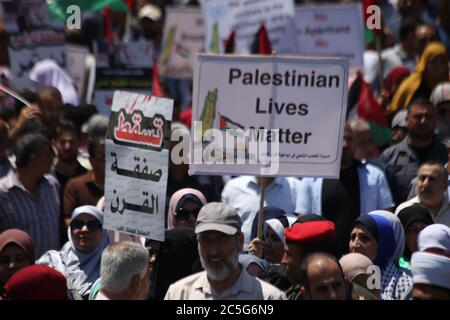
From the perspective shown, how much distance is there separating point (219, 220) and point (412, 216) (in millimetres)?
2527

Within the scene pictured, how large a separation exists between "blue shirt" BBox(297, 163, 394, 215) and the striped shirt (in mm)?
1878

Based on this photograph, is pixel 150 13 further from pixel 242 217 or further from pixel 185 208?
pixel 185 208

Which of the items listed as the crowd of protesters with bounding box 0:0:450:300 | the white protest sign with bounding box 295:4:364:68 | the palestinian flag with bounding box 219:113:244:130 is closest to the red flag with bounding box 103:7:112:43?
the crowd of protesters with bounding box 0:0:450:300

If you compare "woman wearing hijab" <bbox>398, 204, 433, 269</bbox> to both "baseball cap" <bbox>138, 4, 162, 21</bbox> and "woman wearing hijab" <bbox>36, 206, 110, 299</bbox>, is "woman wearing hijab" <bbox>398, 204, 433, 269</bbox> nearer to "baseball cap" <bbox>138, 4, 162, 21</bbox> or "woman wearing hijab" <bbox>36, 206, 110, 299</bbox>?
"woman wearing hijab" <bbox>36, 206, 110, 299</bbox>

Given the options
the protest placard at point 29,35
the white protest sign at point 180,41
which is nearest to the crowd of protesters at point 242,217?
the protest placard at point 29,35

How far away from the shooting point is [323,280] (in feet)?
25.5

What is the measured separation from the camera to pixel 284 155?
9.73 metres

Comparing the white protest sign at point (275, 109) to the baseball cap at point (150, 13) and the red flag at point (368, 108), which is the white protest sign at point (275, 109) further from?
the baseball cap at point (150, 13)

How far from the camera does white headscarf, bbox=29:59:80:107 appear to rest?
1437 cm

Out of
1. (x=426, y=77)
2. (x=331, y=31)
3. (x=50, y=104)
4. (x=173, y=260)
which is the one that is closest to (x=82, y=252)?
(x=173, y=260)
